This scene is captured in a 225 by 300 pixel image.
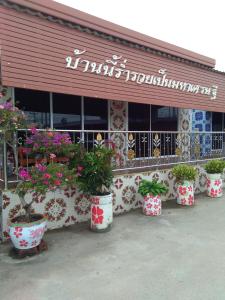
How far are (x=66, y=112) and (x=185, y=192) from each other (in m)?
3.37

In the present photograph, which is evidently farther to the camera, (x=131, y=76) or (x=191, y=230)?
(x=131, y=76)

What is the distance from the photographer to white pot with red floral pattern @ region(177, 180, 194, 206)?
5.65 meters

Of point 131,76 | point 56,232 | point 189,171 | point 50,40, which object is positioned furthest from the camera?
point 131,76

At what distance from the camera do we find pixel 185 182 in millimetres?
5652

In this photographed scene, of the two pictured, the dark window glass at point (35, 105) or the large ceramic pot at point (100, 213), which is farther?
the dark window glass at point (35, 105)

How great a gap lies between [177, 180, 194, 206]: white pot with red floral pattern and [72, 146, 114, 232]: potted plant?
210 cm

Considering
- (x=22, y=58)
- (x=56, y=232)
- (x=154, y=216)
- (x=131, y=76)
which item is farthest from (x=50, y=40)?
(x=154, y=216)

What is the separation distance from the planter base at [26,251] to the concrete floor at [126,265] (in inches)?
3.4

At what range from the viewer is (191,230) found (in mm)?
4234

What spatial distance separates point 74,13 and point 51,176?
11.0 feet

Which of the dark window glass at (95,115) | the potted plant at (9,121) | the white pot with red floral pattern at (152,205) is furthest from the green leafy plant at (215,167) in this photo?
the potted plant at (9,121)

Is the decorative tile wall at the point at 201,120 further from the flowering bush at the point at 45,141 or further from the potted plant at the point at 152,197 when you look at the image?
the flowering bush at the point at 45,141

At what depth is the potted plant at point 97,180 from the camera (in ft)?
13.5

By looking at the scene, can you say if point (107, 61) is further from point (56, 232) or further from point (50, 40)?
point (56, 232)
